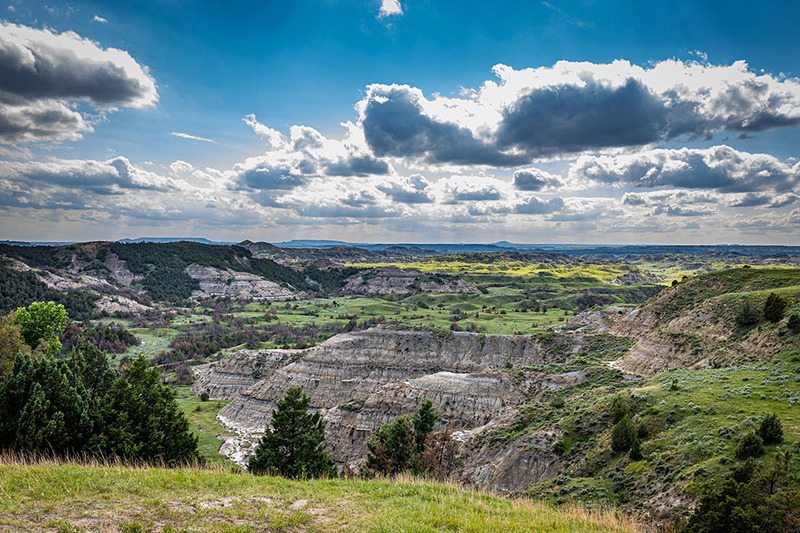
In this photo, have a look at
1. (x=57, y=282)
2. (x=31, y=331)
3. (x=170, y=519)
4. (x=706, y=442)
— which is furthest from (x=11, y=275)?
(x=706, y=442)

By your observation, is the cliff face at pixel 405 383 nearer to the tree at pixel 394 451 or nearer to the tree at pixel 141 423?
the tree at pixel 394 451

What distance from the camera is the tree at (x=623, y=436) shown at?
28.3 metres

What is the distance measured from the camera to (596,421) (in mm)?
34188

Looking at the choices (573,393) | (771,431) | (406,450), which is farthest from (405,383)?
(771,431)

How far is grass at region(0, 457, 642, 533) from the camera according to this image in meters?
12.1

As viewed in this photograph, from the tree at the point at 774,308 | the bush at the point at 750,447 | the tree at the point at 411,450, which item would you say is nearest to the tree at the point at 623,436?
the bush at the point at 750,447

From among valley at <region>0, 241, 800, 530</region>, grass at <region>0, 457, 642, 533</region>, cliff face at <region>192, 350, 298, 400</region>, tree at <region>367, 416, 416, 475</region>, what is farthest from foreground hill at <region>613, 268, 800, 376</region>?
cliff face at <region>192, 350, 298, 400</region>

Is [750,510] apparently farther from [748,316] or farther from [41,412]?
[748,316]

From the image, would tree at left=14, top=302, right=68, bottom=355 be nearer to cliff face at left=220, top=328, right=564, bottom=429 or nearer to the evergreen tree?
cliff face at left=220, top=328, right=564, bottom=429

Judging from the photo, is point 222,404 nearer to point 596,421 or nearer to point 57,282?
point 596,421

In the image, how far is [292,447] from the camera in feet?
119

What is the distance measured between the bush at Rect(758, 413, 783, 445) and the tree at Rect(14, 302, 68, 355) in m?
69.5

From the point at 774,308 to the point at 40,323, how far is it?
283 ft

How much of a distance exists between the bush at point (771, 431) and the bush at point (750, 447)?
1.51 feet
